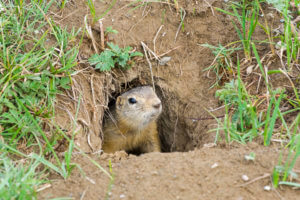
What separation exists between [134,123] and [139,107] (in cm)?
38

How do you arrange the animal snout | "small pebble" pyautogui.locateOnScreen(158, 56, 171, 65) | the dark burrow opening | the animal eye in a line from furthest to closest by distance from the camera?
the dark burrow opening, "small pebble" pyautogui.locateOnScreen(158, 56, 171, 65), the animal eye, the animal snout

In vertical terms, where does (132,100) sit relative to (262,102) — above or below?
below

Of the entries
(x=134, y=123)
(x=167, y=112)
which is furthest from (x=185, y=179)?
(x=167, y=112)

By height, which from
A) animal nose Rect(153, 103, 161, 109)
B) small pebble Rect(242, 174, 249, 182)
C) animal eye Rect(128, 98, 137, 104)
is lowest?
animal eye Rect(128, 98, 137, 104)

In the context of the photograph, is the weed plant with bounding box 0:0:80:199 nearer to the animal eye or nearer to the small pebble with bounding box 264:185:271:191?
the animal eye

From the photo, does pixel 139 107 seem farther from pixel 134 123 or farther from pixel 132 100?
pixel 134 123

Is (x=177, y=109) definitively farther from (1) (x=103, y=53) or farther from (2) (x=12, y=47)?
(2) (x=12, y=47)

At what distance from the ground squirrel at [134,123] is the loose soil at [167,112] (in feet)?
0.95

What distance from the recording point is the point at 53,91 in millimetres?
4141

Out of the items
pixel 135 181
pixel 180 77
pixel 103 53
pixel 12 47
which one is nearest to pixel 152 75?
pixel 180 77

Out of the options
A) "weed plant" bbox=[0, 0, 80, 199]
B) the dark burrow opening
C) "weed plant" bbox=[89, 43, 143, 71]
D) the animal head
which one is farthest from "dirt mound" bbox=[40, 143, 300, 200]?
the dark burrow opening

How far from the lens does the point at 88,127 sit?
4.43 m

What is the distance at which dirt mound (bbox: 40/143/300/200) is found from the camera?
2947 millimetres

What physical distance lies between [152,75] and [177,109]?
626 mm
